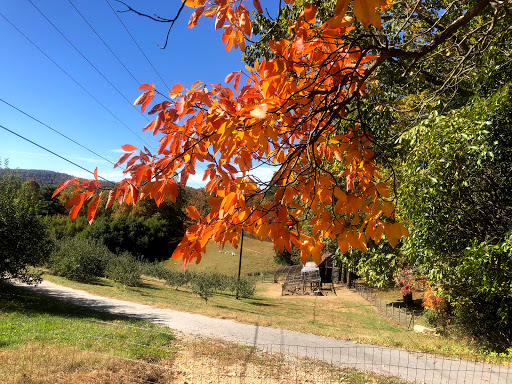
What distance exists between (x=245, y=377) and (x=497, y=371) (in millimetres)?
5036

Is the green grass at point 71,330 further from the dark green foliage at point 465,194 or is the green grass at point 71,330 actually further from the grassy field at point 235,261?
the grassy field at point 235,261

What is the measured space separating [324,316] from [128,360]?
43.7ft

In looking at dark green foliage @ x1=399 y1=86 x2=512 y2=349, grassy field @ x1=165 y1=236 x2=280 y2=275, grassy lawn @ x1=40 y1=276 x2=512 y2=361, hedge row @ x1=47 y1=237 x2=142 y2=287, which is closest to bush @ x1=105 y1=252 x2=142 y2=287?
hedge row @ x1=47 y1=237 x2=142 y2=287

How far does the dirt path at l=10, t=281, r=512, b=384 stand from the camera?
21.0ft

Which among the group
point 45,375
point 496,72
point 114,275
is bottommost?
point 114,275

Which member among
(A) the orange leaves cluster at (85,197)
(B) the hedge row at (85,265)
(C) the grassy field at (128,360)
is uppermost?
(A) the orange leaves cluster at (85,197)

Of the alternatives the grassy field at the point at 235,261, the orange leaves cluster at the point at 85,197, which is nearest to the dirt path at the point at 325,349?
the orange leaves cluster at the point at 85,197

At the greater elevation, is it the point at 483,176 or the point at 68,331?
the point at 483,176

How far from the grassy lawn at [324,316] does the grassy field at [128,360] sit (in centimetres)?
425

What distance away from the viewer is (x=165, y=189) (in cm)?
123

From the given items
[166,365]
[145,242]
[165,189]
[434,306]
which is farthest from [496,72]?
[145,242]

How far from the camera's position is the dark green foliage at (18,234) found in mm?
11609

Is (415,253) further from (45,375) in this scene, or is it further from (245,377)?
(45,375)

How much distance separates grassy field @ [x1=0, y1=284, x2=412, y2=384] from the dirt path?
85 centimetres
